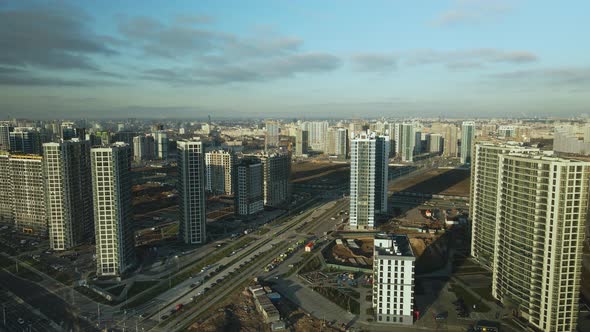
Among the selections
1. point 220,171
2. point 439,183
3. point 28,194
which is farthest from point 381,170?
point 28,194

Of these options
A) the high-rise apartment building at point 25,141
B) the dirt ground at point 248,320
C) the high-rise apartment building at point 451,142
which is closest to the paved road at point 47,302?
the dirt ground at point 248,320

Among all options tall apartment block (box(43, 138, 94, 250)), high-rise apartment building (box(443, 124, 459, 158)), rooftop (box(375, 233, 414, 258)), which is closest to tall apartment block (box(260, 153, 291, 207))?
tall apartment block (box(43, 138, 94, 250))

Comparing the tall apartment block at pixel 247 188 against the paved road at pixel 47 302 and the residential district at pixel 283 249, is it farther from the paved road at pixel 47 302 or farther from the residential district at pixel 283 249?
the paved road at pixel 47 302

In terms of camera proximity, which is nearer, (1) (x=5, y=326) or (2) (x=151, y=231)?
(1) (x=5, y=326)

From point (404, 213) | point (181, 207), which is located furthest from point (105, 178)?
point (404, 213)

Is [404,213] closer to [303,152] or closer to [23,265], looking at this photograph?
[23,265]

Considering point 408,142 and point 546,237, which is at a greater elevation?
point 408,142

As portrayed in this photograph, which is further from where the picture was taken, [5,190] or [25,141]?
[25,141]

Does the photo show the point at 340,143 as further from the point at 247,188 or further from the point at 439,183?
the point at 247,188
